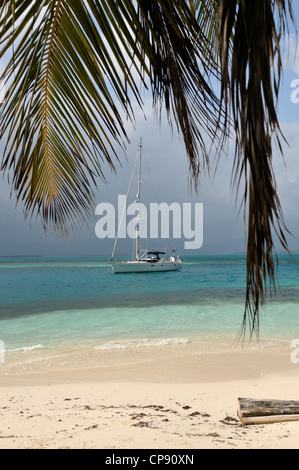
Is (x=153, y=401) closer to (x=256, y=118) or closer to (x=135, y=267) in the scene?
(x=256, y=118)

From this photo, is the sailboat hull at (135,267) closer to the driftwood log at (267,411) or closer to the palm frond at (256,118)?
the driftwood log at (267,411)

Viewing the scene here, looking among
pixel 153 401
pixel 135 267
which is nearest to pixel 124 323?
pixel 153 401

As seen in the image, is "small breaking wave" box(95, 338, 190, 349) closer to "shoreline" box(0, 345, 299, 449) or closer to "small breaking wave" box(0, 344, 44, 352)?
"shoreline" box(0, 345, 299, 449)

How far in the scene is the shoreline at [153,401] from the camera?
4125 mm

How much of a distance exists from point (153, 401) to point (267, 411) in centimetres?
188

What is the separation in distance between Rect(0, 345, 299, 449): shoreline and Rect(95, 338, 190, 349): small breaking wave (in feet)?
3.39

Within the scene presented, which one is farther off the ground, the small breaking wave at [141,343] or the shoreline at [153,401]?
the shoreline at [153,401]

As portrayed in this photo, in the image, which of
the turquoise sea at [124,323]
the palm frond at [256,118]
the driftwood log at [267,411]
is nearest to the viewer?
the palm frond at [256,118]

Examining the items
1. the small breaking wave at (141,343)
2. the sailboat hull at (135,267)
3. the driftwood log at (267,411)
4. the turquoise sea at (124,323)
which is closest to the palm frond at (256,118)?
the driftwood log at (267,411)

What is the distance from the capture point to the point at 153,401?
6105mm

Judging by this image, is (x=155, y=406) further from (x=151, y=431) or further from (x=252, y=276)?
(x=252, y=276)

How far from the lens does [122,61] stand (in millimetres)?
1509

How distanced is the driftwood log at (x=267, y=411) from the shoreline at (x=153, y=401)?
0.12m
